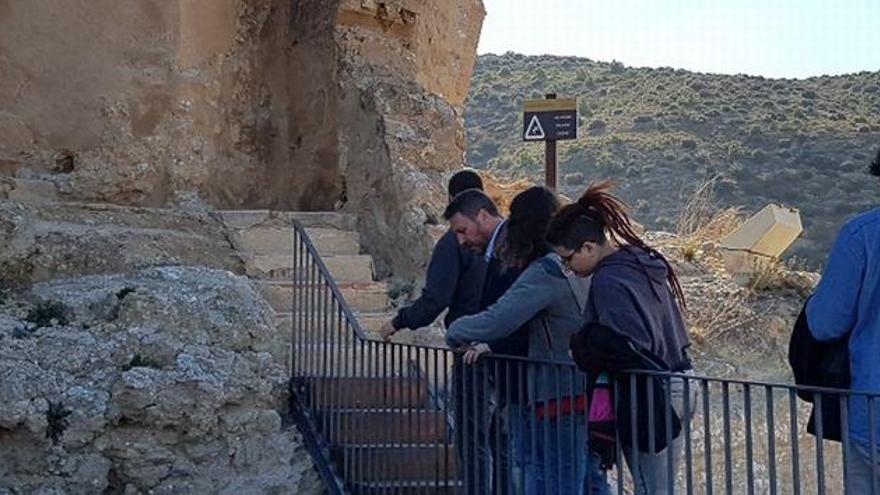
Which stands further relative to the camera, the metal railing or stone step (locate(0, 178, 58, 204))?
stone step (locate(0, 178, 58, 204))

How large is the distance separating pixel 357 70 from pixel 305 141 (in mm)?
808

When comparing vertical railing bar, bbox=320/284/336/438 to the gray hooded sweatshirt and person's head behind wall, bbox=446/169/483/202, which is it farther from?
the gray hooded sweatshirt

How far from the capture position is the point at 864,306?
3533 mm

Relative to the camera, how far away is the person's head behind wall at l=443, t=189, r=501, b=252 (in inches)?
204

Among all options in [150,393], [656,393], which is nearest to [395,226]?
[150,393]

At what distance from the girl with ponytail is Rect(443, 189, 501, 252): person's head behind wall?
3.04 feet

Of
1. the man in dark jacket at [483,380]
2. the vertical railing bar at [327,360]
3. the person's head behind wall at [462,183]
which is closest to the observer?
the man in dark jacket at [483,380]

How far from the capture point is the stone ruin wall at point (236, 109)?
330 inches

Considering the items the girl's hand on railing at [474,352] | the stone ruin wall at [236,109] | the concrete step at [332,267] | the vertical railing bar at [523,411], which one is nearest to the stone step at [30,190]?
the stone ruin wall at [236,109]

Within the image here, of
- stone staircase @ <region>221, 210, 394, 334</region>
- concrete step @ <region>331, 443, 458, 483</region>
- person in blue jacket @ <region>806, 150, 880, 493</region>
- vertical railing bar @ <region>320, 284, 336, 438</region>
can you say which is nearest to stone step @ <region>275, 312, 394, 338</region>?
stone staircase @ <region>221, 210, 394, 334</region>

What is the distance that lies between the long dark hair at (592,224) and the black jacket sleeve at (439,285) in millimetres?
1197

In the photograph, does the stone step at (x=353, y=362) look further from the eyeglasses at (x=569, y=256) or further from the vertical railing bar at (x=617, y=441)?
the vertical railing bar at (x=617, y=441)

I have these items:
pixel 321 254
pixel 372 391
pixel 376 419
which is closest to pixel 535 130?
pixel 321 254

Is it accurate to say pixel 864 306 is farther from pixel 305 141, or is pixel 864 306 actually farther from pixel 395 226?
pixel 305 141
